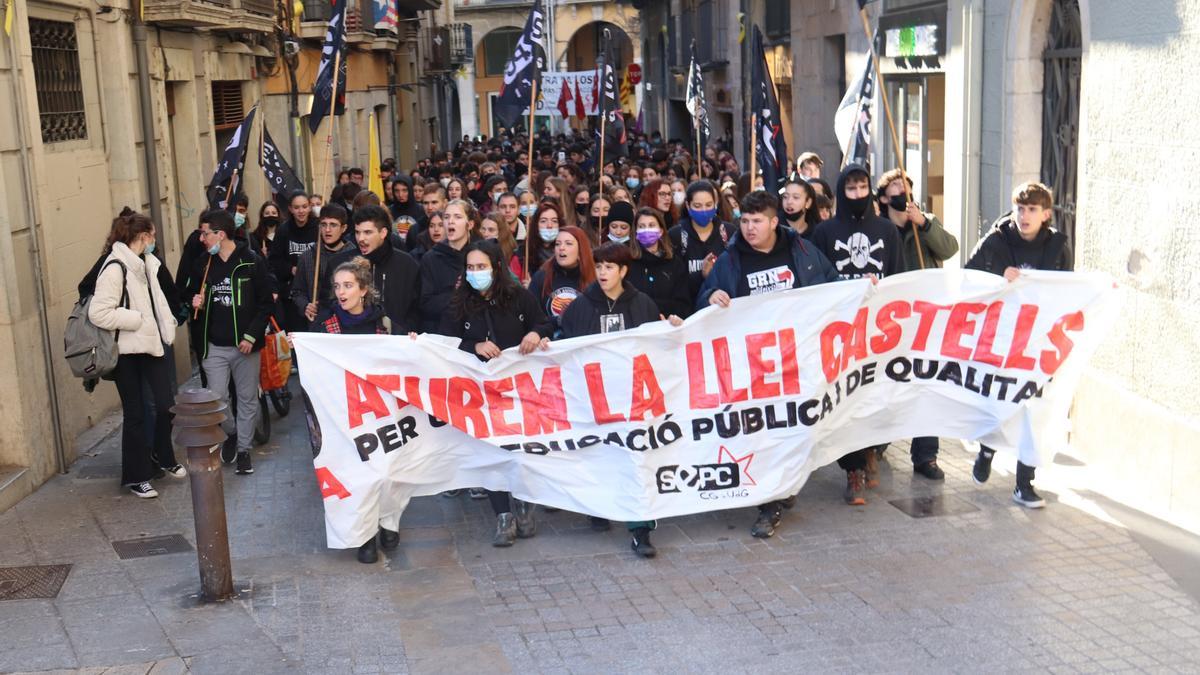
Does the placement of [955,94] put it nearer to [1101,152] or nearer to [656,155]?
[1101,152]

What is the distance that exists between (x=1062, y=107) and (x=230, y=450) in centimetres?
637

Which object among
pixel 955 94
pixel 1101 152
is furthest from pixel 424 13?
pixel 1101 152

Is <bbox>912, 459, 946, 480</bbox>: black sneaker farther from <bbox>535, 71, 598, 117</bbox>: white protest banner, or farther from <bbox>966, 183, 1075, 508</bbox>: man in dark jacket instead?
<bbox>535, 71, 598, 117</bbox>: white protest banner

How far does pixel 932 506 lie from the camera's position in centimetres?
790

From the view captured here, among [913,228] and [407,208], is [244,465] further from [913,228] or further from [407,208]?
[407,208]

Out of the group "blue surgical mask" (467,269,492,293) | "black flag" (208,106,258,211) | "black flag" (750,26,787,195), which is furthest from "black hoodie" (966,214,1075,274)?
"black flag" (208,106,258,211)

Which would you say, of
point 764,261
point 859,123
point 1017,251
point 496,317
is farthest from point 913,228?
point 496,317

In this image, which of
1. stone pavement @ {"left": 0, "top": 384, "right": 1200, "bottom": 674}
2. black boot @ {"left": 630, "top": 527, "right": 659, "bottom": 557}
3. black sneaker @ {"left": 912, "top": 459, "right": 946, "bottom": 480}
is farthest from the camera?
black sneaker @ {"left": 912, "top": 459, "right": 946, "bottom": 480}

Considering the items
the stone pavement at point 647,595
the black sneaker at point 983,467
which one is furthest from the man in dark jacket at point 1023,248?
the stone pavement at point 647,595

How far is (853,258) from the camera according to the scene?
8391 mm

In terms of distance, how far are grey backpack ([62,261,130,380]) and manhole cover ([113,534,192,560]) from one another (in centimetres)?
112

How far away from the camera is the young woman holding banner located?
7492 mm

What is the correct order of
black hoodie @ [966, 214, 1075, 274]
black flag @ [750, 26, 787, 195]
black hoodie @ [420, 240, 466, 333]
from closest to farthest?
black hoodie @ [966, 214, 1075, 274]
black hoodie @ [420, 240, 466, 333]
black flag @ [750, 26, 787, 195]

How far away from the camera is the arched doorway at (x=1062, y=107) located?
9633mm
